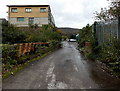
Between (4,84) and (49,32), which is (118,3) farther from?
(49,32)

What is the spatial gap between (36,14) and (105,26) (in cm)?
3559

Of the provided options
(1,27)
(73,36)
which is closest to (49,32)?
(1,27)

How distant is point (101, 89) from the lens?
5.82 meters

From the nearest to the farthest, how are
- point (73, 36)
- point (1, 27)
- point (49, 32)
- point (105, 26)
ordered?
point (105, 26), point (1, 27), point (49, 32), point (73, 36)

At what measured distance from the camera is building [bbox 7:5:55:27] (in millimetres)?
44562

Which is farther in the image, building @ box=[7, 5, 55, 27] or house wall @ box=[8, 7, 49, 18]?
house wall @ box=[8, 7, 49, 18]

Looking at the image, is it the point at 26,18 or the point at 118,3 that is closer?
the point at 118,3

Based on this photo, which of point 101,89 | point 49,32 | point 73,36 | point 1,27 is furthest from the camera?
point 73,36

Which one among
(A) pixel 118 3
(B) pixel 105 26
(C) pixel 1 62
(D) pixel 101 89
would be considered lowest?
(D) pixel 101 89

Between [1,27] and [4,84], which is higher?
[1,27]

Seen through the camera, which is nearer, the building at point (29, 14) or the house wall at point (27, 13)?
the building at point (29, 14)

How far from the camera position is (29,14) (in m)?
45.3

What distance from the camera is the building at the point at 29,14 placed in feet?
146

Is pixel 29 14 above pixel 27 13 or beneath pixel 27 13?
beneath
